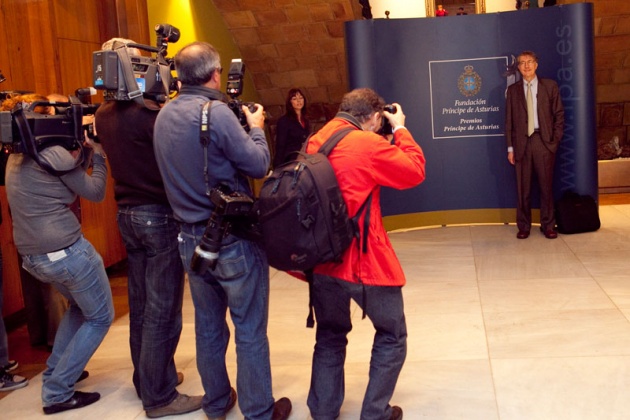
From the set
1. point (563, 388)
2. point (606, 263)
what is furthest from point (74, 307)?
point (606, 263)

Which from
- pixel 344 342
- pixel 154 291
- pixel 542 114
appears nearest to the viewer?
pixel 344 342

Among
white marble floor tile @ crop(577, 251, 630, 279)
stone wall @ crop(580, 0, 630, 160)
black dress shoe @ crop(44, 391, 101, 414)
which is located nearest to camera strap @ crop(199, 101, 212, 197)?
black dress shoe @ crop(44, 391, 101, 414)

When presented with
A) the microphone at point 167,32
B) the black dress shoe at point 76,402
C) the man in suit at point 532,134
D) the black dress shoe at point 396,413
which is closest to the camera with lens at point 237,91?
the microphone at point 167,32

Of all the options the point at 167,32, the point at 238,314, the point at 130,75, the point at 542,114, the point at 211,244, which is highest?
the point at 167,32

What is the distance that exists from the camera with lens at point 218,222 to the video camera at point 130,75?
2.29ft

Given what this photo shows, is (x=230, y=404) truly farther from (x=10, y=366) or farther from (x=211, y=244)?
(x=10, y=366)

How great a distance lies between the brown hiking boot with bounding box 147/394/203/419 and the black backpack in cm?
115

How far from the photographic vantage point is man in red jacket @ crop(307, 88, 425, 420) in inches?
125

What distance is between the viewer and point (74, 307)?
4059 mm

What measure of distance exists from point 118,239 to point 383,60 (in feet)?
10.4

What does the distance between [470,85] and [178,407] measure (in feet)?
17.4

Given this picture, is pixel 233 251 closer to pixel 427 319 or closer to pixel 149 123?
pixel 149 123

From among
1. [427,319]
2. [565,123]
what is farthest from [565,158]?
[427,319]

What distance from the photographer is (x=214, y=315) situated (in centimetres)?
346
